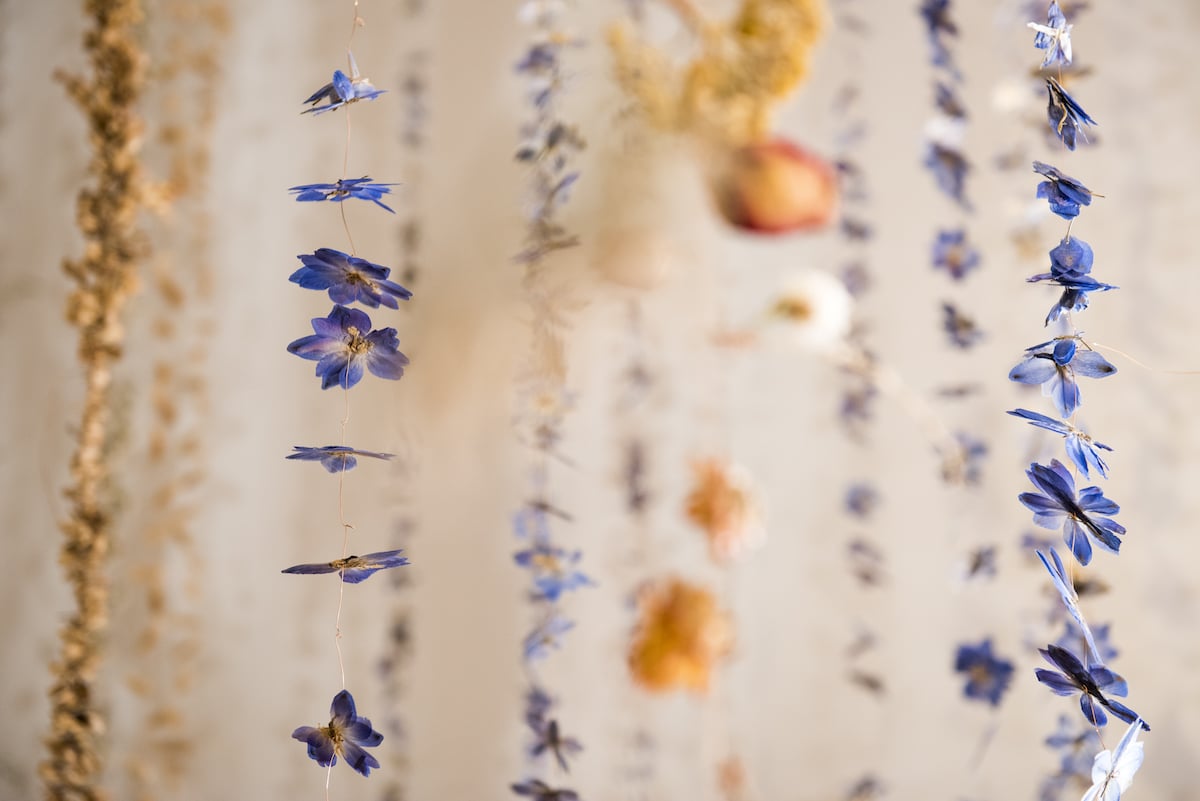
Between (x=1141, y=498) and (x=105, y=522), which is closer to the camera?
(x=105, y=522)

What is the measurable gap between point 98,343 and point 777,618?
1160 mm

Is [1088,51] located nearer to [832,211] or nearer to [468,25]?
[832,211]

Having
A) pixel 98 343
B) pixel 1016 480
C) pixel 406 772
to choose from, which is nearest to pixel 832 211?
pixel 1016 480

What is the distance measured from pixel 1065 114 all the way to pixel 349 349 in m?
0.39

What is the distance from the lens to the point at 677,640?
4.00ft

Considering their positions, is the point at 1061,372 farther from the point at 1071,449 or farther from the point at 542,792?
the point at 542,792

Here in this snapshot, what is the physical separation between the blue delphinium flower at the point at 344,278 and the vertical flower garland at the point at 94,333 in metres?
0.76

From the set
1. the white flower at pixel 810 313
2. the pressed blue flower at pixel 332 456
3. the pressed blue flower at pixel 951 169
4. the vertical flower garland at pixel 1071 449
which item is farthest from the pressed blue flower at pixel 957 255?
the pressed blue flower at pixel 332 456

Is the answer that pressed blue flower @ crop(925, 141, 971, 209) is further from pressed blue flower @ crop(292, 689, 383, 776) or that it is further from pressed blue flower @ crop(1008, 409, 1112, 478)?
pressed blue flower @ crop(292, 689, 383, 776)

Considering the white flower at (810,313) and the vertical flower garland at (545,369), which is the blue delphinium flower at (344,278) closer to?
the vertical flower garland at (545,369)

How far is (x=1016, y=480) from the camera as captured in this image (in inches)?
56.4

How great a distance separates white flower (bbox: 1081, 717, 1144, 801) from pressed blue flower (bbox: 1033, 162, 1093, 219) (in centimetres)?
24

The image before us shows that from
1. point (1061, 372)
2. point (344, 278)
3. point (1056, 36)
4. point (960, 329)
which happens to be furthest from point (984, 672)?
point (344, 278)

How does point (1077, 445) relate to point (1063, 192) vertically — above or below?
below
